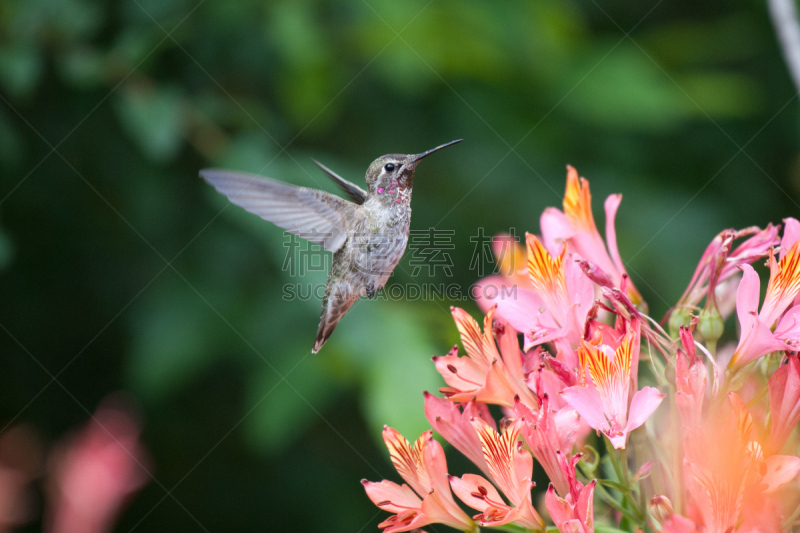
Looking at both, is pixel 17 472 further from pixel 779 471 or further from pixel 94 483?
pixel 779 471

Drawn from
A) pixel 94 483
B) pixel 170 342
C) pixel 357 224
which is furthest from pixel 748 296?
pixel 170 342

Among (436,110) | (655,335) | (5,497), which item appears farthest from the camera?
(436,110)

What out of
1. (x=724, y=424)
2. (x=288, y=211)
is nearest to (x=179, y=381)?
(x=288, y=211)

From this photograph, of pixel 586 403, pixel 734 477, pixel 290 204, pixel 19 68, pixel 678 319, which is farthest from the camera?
pixel 19 68

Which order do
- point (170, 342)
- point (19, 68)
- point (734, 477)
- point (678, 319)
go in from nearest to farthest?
point (734, 477), point (678, 319), point (19, 68), point (170, 342)

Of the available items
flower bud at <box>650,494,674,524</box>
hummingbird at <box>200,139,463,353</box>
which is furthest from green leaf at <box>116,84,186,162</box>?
flower bud at <box>650,494,674,524</box>

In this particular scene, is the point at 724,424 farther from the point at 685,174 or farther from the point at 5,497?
the point at 685,174

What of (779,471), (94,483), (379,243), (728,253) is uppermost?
(728,253)

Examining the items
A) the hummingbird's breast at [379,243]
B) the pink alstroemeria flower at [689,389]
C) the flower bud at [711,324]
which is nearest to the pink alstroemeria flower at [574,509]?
the pink alstroemeria flower at [689,389]
